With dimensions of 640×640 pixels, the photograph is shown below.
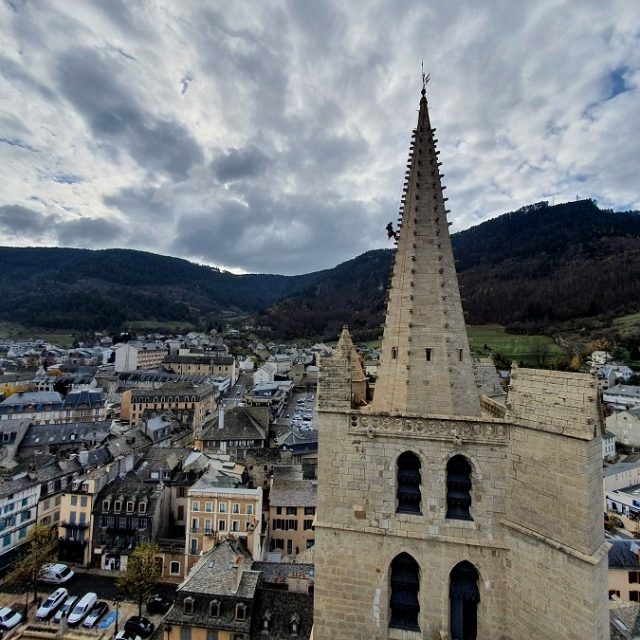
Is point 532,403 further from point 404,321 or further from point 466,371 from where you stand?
point 404,321

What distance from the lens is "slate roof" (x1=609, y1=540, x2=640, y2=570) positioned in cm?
3325

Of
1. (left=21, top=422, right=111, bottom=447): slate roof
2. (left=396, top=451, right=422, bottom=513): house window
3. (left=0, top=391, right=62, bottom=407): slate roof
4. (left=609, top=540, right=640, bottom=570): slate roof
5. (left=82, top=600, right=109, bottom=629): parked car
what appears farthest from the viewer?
(left=0, top=391, right=62, bottom=407): slate roof

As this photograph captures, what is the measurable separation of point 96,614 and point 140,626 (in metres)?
4.49

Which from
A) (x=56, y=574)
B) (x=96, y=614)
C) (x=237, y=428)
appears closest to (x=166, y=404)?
(x=237, y=428)

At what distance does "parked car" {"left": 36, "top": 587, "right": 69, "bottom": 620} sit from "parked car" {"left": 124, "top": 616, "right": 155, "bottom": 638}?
6.43 m

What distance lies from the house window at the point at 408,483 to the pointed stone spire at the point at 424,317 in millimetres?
1542

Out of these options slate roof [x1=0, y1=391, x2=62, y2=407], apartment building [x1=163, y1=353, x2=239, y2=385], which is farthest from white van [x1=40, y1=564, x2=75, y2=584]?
apartment building [x1=163, y1=353, x2=239, y2=385]

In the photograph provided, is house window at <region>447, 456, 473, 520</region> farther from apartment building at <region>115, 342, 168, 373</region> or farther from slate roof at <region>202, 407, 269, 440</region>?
apartment building at <region>115, 342, 168, 373</region>

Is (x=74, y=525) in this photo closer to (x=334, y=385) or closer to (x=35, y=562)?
Result: (x=35, y=562)

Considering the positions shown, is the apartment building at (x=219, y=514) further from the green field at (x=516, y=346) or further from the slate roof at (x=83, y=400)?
the green field at (x=516, y=346)

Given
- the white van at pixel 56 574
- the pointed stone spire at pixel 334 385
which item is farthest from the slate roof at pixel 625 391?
the white van at pixel 56 574

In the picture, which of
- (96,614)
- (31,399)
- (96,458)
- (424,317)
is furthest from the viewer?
(31,399)

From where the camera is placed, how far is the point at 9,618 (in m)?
31.6

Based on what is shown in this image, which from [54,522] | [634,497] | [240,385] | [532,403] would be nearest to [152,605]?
[54,522]
